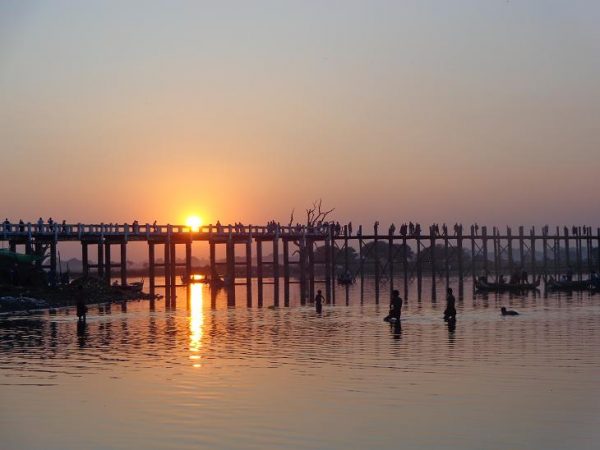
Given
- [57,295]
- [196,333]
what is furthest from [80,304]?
[57,295]

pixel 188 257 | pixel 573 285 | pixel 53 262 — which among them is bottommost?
pixel 573 285

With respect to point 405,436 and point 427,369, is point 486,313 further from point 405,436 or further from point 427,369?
point 405,436

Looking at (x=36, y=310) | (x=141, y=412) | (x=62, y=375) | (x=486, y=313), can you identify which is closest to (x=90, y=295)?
(x=36, y=310)

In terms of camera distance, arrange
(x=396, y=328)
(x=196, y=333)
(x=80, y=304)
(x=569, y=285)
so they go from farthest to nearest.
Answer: (x=569, y=285), (x=80, y=304), (x=396, y=328), (x=196, y=333)

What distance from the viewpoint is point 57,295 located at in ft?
202

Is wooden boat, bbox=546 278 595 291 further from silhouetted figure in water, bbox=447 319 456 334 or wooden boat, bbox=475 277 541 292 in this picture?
silhouetted figure in water, bbox=447 319 456 334

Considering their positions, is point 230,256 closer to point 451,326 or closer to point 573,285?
point 573,285

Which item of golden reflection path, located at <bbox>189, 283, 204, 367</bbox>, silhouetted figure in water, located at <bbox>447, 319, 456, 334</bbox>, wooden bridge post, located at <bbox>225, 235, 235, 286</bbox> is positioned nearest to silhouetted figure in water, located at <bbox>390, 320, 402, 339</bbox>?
silhouetted figure in water, located at <bbox>447, 319, 456, 334</bbox>

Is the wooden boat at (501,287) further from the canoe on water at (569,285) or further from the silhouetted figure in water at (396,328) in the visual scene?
the silhouetted figure in water at (396,328)

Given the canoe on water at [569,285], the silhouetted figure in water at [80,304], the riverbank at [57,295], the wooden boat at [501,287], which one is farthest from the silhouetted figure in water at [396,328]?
the canoe on water at [569,285]

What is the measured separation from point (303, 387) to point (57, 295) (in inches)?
1639

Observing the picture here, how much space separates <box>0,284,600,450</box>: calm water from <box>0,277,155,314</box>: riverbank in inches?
613

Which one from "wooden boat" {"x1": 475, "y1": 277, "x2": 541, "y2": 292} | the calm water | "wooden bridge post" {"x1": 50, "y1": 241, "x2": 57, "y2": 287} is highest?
"wooden bridge post" {"x1": 50, "y1": 241, "x2": 57, "y2": 287}

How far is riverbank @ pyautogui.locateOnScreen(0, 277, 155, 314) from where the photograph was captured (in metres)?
55.1
